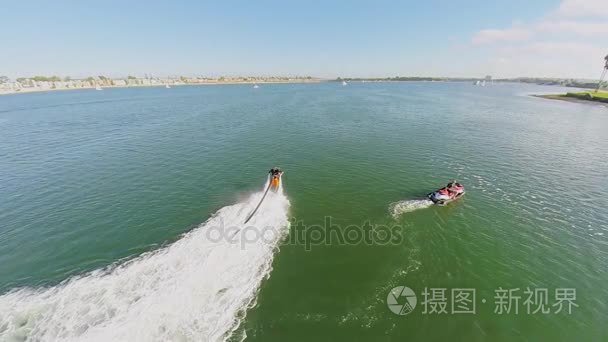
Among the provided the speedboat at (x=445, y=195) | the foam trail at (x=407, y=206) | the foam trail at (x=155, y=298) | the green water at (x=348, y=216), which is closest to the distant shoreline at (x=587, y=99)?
the green water at (x=348, y=216)

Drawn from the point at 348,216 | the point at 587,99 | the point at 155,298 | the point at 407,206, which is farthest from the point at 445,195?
the point at 587,99

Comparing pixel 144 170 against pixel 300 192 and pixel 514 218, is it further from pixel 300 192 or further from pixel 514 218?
pixel 514 218

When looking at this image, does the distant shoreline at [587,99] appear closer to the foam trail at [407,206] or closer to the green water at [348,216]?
the green water at [348,216]

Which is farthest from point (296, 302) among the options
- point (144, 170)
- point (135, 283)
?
point (144, 170)

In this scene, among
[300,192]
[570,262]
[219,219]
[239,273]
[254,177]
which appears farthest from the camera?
[254,177]

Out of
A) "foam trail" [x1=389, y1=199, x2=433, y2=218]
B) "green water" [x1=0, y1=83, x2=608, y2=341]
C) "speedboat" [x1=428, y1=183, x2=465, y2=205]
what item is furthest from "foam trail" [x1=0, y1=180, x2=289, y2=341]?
"speedboat" [x1=428, y1=183, x2=465, y2=205]

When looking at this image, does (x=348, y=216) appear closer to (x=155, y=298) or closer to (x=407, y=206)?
(x=407, y=206)

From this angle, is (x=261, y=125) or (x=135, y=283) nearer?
(x=135, y=283)

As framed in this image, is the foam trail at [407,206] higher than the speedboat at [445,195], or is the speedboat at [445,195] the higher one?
the speedboat at [445,195]
